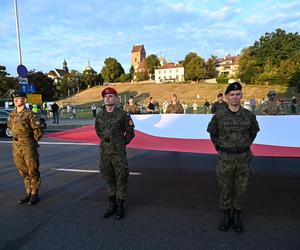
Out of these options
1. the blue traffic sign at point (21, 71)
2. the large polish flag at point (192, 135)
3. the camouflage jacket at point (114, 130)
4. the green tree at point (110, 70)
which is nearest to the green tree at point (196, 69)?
the green tree at point (110, 70)

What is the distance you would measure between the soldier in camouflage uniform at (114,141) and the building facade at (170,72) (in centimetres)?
12094

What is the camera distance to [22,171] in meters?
5.81

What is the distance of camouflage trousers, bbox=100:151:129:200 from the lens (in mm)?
4930

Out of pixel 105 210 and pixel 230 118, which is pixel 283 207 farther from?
pixel 105 210

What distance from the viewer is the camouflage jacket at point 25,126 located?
18.2ft

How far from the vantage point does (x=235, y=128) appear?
4.30 m

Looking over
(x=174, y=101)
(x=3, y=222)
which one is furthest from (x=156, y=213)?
(x=174, y=101)

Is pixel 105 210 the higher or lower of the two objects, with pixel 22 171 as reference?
lower

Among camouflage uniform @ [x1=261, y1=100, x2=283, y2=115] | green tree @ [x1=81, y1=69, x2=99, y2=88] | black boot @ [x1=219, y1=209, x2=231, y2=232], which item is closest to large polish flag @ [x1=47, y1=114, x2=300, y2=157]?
black boot @ [x1=219, y1=209, x2=231, y2=232]

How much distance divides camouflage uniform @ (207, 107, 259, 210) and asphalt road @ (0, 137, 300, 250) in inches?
23.3

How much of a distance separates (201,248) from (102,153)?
1976 millimetres

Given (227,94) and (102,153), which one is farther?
(102,153)

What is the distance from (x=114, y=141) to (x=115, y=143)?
0.03 meters

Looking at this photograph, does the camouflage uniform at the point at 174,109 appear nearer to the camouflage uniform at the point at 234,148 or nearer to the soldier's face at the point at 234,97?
the camouflage uniform at the point at 234,148
